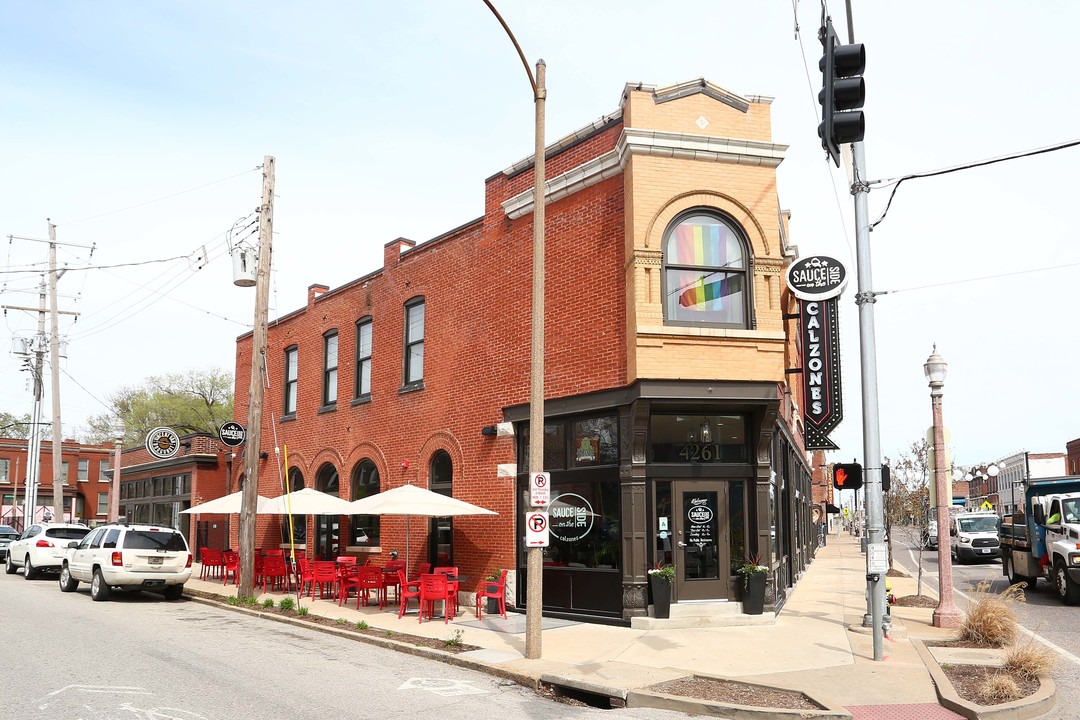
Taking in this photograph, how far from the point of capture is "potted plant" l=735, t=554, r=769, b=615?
14.2 metres

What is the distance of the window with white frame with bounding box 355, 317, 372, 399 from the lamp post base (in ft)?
45.4

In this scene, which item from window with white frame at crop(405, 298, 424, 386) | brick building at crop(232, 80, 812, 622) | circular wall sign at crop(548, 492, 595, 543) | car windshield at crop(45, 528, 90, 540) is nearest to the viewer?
brick building at crop(232, 80, 812, 622)

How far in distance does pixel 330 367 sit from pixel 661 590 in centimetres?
1326

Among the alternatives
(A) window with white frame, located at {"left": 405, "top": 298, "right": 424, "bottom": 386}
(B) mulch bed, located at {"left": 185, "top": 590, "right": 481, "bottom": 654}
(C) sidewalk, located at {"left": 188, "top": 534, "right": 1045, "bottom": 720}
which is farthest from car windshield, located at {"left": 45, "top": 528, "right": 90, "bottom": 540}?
(C) sidewalk, located at {"left": 188, "top": 534, "right": 1045, "bottom": 720}

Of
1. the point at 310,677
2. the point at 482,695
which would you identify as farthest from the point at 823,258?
the point at 310,677

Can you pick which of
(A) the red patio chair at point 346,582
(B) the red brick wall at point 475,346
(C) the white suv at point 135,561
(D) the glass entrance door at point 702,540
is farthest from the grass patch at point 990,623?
(C) the white suv at point 135,561

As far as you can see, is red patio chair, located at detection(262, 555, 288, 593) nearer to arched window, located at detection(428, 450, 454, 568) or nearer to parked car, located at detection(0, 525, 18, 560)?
arched window, located at detection(428, 450, 454, 568)

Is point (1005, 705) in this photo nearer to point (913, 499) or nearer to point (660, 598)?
point (660, 598)

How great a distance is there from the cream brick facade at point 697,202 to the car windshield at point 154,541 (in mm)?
11795

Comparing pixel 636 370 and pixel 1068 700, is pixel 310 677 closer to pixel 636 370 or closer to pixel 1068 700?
pixel 636 370

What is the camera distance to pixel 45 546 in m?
25.3

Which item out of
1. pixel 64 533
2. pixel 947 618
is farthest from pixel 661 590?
pixel 64 533

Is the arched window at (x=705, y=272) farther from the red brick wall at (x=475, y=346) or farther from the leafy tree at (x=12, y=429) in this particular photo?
the leafy tree at (x=12, y=429)

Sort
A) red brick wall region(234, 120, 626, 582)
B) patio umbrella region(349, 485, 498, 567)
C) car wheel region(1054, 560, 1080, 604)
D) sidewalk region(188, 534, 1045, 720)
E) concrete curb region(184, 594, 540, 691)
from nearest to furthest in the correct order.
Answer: sidewalk region(188, 534, 1045, 720), concrete curb region(184, 594, 540, 691), red brick wall region(234, 120, 626, 582), patio umbrella region(349, 485, 498, 567), car wheel region(1054, 560, 1080, 604)
